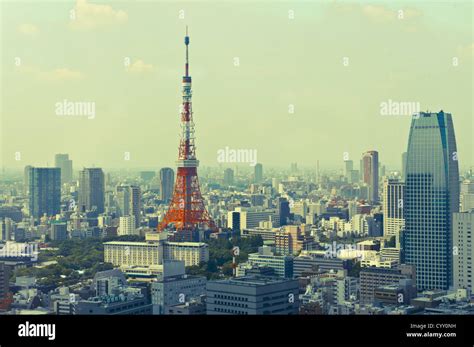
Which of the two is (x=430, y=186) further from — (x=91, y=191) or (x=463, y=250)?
(x=91, y=191)

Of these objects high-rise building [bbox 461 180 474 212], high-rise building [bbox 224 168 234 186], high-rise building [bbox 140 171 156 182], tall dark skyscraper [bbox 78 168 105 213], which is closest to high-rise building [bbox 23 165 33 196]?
tall dark skyscraper [bbox 78 168 105 213]

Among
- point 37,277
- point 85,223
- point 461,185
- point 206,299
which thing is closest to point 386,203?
point 461,185

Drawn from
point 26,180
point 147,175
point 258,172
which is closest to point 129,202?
point 147,175

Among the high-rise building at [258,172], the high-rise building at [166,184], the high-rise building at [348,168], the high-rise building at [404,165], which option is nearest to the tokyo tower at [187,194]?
the high-rise building at [166,184]

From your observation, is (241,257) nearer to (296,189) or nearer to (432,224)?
(432,224)

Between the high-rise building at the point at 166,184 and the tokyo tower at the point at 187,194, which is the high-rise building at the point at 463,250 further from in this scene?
the high-rise building at the point at 166,184

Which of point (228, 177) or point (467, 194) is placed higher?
point (228, 177)
